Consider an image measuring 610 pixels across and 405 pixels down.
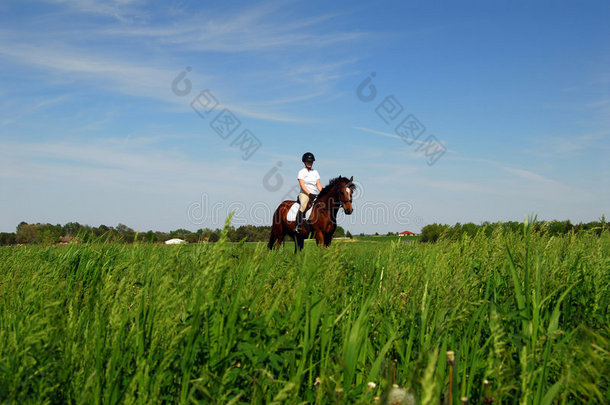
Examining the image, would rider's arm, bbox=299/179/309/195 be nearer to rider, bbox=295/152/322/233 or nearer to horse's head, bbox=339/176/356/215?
rider, bbox=295/152/322/233

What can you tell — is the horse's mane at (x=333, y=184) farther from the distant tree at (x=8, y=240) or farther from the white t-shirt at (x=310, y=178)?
the distant tree at (x=8, y=240)

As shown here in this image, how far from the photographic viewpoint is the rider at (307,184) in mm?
16625

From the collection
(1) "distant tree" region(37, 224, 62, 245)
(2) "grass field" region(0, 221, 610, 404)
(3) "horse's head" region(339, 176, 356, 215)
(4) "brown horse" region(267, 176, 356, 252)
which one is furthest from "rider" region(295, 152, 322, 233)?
(2) "grass field" region(0, 221, 610, 404)

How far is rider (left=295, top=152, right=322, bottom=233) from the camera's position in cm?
1662

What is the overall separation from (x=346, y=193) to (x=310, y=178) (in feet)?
9.18

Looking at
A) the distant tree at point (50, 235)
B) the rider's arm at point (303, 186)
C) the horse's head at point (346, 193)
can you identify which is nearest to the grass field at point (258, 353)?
the distant tree at point (50, 235)

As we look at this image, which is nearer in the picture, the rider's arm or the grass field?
the grass field

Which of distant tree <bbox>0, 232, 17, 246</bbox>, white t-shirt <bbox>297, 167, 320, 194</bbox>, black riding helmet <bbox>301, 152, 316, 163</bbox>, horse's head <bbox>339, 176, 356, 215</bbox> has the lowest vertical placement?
Result: distant tree <bbox>0, 232, 17, 246</bbox>

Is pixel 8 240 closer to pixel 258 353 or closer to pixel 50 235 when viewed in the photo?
pixel 50 235

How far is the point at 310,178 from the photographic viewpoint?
17.0 m

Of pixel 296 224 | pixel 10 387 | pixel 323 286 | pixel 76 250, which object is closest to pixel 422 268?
pixel 323 286

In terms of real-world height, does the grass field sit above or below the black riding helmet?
below

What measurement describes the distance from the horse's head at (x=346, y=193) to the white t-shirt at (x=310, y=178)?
2.24 metres

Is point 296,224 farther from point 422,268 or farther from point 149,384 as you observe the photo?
point 149,384
